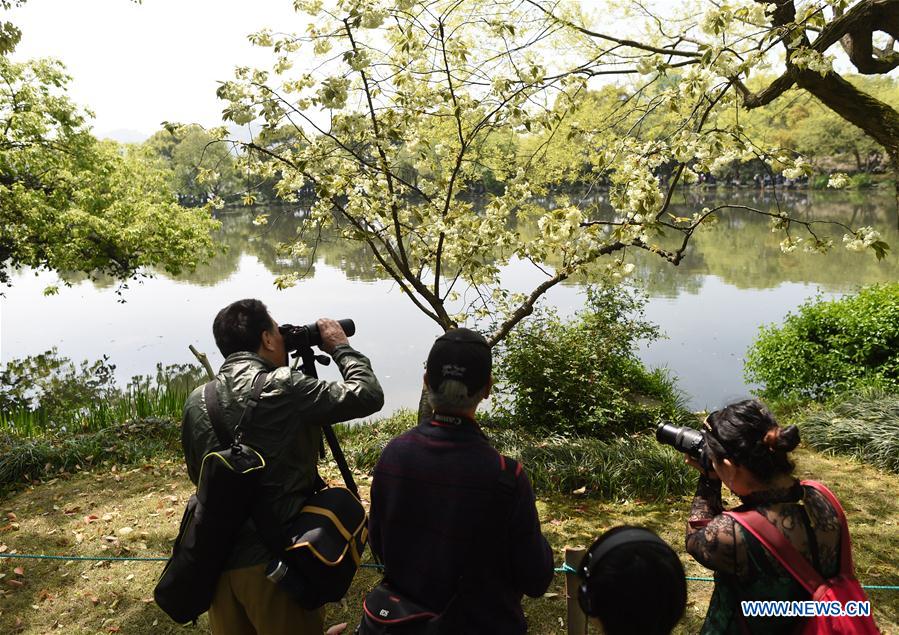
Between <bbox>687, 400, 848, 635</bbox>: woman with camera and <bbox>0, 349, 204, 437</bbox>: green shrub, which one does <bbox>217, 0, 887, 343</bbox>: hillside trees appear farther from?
<bbox>0, 349, 204, 437</bbox>: green shrub

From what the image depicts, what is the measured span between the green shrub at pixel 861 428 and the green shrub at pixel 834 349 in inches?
29.2

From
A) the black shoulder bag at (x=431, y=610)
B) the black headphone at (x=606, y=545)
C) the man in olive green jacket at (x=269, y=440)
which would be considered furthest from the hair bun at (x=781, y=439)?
the man in olive green jacket at (x=269, y=440)

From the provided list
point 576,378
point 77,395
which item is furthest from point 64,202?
point 576,378

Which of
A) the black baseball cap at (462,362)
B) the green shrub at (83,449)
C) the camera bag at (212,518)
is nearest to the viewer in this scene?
the black baseball cap at (462,362)

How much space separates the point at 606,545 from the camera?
4.73ft

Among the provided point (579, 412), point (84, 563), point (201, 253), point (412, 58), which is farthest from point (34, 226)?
point (579, 412)

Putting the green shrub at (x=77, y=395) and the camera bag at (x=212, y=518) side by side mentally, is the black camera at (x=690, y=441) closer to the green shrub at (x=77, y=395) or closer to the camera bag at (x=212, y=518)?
the camera bag at (x=212, y=518)

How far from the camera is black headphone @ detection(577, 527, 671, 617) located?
1427 millimetres

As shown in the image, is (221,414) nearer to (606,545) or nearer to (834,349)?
(606,545)

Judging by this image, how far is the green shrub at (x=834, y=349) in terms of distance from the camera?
784 cm

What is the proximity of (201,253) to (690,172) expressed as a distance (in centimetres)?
1186

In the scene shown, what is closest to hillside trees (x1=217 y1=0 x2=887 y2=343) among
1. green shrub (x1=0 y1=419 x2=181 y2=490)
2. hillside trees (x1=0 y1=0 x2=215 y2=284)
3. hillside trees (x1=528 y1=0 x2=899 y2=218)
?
hillside trees (x1=528 y1=0 x2=899 y2=218)

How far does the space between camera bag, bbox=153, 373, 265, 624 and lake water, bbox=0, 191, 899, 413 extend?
7159 mm

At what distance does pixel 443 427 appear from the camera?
6.09 ft
